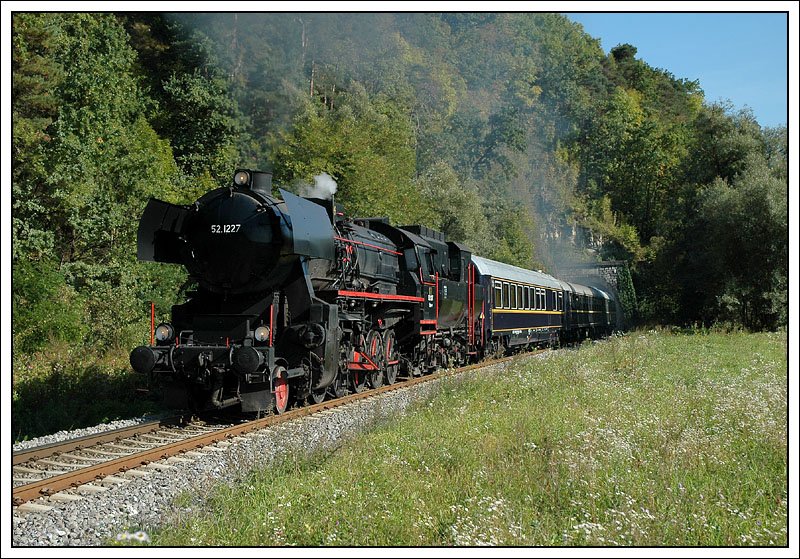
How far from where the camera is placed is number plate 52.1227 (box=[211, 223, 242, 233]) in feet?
37.2

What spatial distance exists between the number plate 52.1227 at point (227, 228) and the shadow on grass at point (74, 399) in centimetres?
299

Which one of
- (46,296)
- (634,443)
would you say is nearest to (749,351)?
(634,443)

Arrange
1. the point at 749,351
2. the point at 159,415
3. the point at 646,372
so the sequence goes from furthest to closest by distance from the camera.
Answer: the point at 749,351, the point at 646,372, the point at 159,415

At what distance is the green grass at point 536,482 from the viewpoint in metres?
5.45

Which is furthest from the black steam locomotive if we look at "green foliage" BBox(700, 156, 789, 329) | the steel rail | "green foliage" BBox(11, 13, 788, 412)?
"green foliage" BBox(700, 156, 789, 329)

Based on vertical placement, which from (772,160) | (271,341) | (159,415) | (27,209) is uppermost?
(772,160)

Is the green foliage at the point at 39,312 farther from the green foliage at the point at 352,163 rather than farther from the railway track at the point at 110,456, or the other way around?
the green foliage at the point at 352,163

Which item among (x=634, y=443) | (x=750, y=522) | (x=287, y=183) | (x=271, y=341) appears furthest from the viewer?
(x=287, y=183)

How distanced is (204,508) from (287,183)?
103ft

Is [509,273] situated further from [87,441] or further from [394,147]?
[394,147]

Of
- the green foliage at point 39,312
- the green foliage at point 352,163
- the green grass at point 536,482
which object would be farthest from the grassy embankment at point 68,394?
the green foliage at point 352,163

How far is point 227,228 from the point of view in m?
11.4

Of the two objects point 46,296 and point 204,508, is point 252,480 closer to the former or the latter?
point 204,508

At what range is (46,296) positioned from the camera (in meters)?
17.6
